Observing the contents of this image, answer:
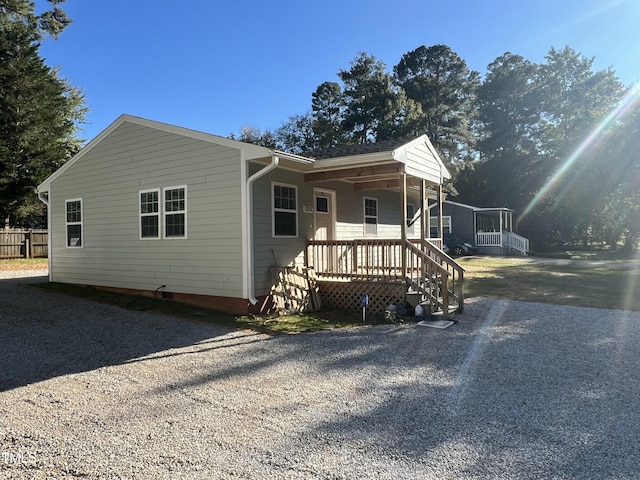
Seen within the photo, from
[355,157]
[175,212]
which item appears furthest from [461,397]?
[175,212]

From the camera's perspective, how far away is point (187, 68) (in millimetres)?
19625

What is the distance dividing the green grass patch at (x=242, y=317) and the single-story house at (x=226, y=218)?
294 mm

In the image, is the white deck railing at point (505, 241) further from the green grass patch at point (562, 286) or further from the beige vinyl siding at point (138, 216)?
the beige vinyl siding at point (138, 216)

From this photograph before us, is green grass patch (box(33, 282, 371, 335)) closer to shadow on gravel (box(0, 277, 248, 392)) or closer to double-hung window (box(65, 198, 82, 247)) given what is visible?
shadow on gravel (box(0, 277, 248, 392))

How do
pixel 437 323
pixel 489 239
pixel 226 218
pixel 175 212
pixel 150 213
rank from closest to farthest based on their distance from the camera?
pixel 437 323 < pixel 226 218 < pixel 175 212 < pixel 150 213 < pixel 489 239

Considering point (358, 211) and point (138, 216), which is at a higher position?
point (358, 211)

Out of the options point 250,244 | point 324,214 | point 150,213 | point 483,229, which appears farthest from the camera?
point 483,229

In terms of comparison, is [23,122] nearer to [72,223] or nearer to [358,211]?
[72,223]

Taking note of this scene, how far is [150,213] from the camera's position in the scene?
371 inches

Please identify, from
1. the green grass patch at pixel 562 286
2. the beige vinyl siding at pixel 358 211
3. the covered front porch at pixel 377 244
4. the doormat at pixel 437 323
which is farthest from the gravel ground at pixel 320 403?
the beige vinyl siding at pixel 358 211

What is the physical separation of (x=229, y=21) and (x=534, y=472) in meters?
15.3

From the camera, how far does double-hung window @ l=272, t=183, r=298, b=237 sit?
8609 mm

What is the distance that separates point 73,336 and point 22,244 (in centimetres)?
1669

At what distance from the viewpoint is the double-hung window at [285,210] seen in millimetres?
8609
